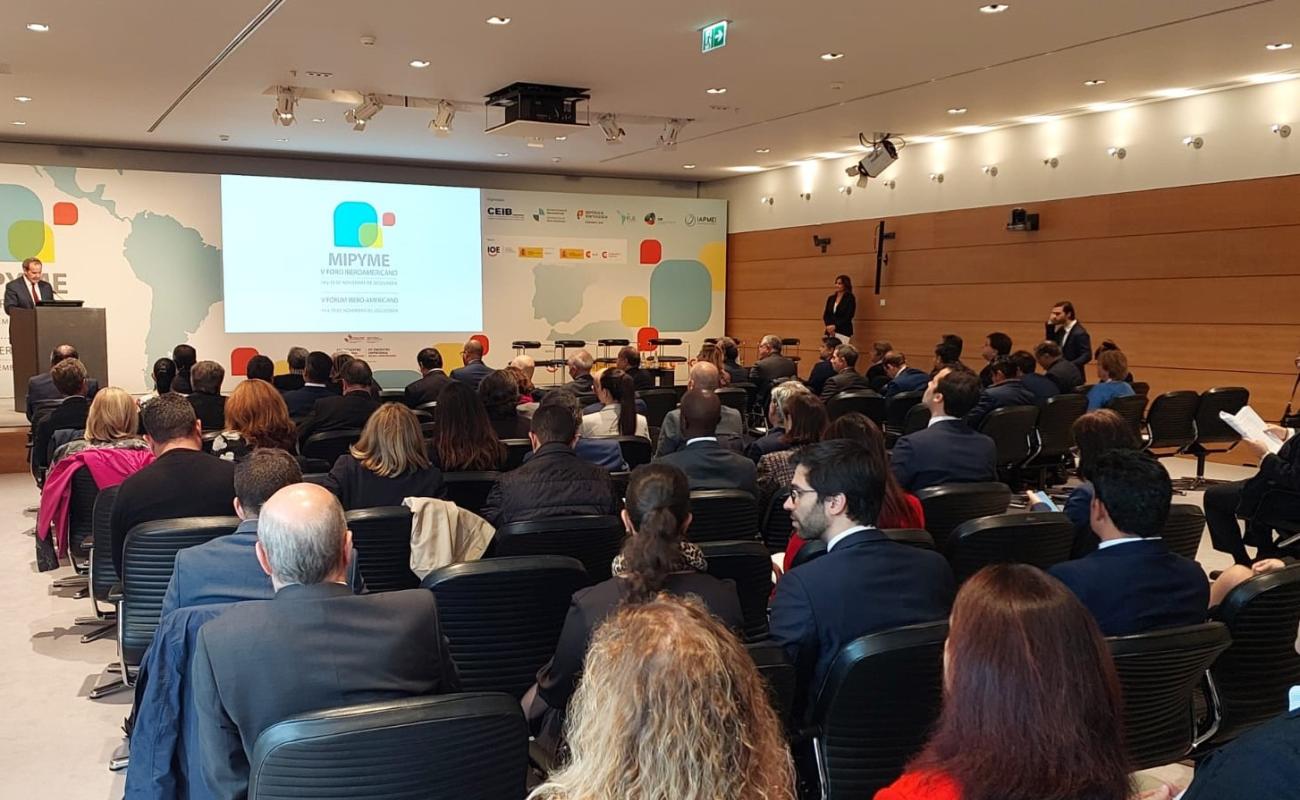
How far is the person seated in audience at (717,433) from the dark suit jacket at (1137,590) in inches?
104

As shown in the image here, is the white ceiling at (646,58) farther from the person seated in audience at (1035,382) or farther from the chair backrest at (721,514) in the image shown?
the chair backrest at (721,514)

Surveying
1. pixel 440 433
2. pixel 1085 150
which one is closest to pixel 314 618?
pixel 440 433

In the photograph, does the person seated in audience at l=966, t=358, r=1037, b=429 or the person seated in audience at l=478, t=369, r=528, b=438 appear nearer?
the person seated in audience at l=478, t=369, r=528, b=438

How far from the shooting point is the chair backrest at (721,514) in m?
3.77

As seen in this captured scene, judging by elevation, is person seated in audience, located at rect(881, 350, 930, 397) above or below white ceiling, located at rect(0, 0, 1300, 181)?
below

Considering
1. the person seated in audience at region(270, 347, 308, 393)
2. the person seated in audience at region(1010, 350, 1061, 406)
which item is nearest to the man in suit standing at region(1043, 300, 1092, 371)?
the person seated in audience at region(1010, 350, 1061, 406)

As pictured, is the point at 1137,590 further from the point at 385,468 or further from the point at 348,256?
the point at 348,256

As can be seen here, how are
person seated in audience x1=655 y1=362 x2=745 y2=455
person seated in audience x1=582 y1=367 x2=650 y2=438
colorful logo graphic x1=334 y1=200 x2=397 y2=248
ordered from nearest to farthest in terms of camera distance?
person seated in audience x1=655 y1=362 x2=745 y2=455 < person seated in audience x1=582 y1=367 x2=650 y2=438 < colorful logo graphic x1=334 y1=200 x2=397 y2=248

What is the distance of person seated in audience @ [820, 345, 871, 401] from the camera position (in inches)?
338

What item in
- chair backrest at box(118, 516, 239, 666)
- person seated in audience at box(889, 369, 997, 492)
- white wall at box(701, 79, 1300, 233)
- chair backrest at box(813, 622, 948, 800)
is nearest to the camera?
chair backrest at box(813, 622, 948, 800)

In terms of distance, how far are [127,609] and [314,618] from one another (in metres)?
1.73

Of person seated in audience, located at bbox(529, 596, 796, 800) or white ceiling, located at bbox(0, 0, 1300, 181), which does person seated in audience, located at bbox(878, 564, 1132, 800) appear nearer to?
person seated in audience, located at bbox(529, 596, 796, 800)

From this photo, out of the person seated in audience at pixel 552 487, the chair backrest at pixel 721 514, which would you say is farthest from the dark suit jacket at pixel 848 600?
the person seated in audience at pixel 552 487

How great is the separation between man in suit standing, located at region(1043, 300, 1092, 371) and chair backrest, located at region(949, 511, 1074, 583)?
274 inches
